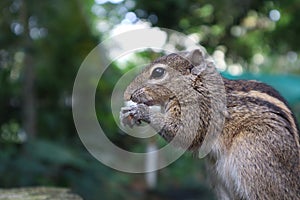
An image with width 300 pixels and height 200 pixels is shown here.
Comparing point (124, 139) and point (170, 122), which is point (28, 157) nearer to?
point (124, 139)

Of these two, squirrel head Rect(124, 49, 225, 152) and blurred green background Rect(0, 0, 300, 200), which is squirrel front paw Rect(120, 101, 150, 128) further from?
blurred green background Rect(0, 0, 300, 200)

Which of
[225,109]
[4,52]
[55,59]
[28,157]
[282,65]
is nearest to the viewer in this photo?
[225,109]

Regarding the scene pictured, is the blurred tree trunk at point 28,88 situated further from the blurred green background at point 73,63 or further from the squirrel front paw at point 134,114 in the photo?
the squirrel front paw at point 134,114

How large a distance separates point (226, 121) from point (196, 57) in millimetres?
296

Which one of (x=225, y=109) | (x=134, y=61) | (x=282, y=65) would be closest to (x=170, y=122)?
(x=225, y=109)

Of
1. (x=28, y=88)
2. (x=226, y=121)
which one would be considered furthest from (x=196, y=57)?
(x=28, y=88)

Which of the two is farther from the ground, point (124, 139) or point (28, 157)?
point (124, 139)

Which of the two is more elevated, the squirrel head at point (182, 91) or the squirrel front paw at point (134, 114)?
the squirrel head at point (182, 91)

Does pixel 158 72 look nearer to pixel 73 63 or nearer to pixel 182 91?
pixel 182 91

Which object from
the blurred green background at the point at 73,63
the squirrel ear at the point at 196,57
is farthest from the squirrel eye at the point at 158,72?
the blurred green background at the point at 73,63

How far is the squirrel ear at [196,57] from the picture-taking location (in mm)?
2303

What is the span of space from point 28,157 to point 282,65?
1132 cm

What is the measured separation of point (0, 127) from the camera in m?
4.72

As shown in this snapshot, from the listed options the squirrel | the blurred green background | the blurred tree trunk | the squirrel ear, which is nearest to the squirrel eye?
the squirrel
